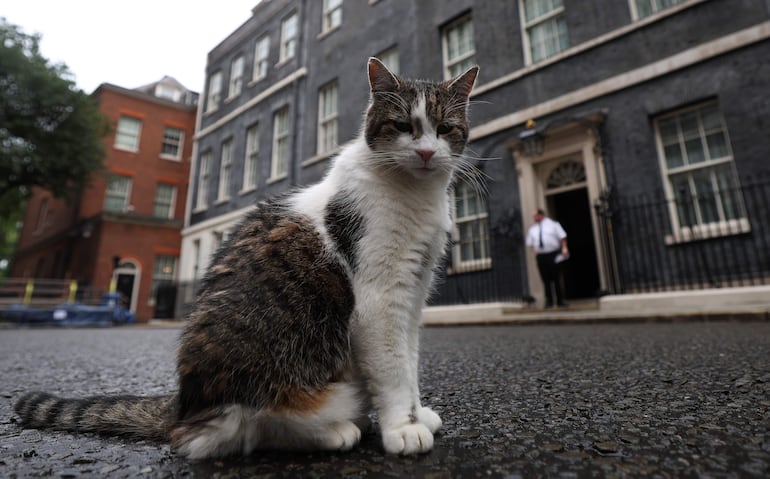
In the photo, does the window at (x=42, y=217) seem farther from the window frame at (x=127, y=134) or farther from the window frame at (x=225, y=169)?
the window frame at (x=225, y=169)

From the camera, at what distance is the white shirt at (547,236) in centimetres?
741

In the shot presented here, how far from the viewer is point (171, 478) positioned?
87 centimetres

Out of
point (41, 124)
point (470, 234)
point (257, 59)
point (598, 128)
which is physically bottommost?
point (470, 234)

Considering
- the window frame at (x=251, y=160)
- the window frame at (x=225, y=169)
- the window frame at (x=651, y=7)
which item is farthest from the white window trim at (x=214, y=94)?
the window frame at (x=651, y=7)

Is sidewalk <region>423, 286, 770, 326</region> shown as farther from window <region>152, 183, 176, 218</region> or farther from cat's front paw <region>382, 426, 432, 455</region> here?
window <region>152, 183, 176, 218</region>

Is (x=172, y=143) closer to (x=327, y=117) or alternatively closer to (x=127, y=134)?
(x=127, y=134)

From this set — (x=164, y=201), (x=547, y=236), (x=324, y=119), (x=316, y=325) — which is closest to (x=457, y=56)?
(x=324, y=119)

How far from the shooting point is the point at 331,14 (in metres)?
14.2

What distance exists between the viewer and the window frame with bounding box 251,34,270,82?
16.6m

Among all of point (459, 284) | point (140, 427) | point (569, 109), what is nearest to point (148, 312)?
point (459, 284)

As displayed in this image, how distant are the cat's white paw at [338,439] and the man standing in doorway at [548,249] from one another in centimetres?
697

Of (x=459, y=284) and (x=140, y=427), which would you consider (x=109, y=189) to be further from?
(x=140, y=427)

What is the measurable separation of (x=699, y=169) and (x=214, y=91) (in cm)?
1888

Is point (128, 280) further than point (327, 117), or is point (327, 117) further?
point (128, 280)
